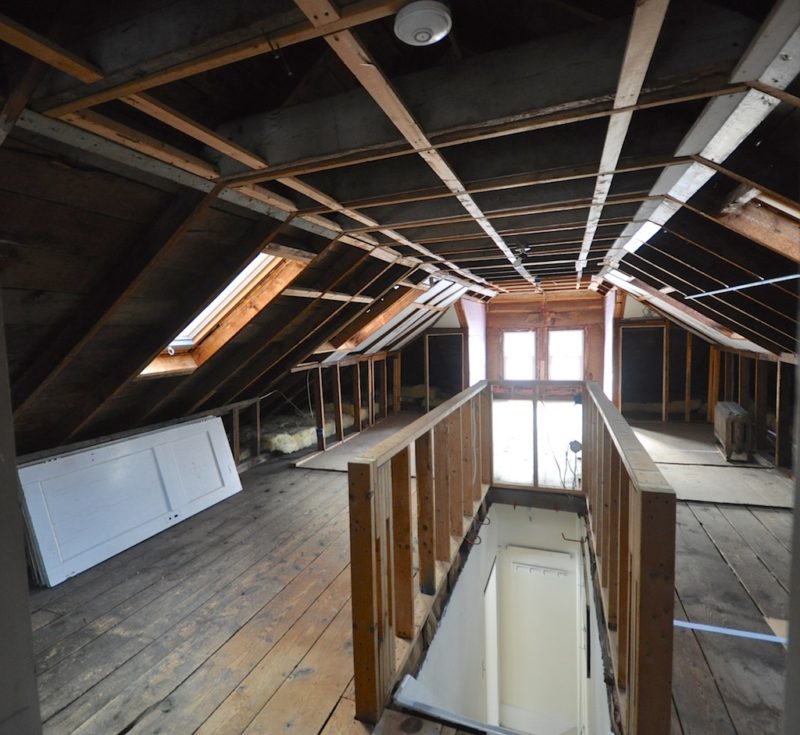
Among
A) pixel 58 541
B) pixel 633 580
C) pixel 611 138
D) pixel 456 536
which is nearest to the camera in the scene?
pixel 633 580

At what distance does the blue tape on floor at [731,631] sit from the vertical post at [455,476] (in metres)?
1.25

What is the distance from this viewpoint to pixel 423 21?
0.95m

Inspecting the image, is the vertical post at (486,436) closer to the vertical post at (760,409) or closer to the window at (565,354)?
the vertical post at (760,409)

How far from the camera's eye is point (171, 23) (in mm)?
1020

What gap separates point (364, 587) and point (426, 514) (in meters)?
0.80

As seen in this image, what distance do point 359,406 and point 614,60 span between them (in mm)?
5676

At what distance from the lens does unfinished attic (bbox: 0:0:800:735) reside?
1.12m

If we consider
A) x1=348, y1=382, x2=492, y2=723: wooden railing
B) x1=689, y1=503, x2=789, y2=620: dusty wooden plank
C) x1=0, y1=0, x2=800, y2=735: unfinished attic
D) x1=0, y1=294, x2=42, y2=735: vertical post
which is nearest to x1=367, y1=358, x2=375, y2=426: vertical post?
x1=0, y1=0, x2=800, y2=735: unfinished attic

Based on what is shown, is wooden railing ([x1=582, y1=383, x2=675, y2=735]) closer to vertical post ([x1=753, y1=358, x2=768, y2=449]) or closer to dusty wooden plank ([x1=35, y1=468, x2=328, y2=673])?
dusty wooden plank ([x1=35, y1=468, x2=328, y2=673])

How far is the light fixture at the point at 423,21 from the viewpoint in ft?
3.01

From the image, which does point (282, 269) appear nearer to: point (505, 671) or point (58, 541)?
point (58, 541)

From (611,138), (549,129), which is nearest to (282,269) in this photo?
(549,129)

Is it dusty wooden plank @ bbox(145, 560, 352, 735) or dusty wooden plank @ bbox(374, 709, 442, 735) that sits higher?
dusty wooden plank @ bbox(374, 709, 442, 735)

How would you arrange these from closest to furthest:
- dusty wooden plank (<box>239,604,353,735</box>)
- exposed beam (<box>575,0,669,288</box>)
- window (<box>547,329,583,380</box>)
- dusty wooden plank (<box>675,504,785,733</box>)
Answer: exposed beam (<box>575,0,669,288</box>) → dusty wooden plank (<box>239,604,353,735</box>) → dusty wooden plank (<box>675,504,785,733</box>) → window (<box>547,329,583,380</box>)
